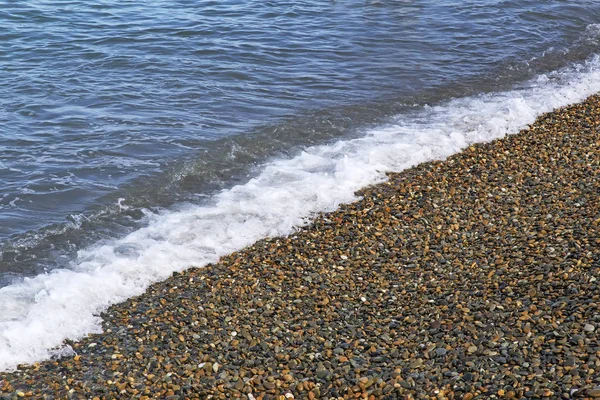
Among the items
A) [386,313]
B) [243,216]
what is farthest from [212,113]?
[386,313]

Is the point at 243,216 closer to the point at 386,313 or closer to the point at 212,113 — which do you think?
the point at 386,313

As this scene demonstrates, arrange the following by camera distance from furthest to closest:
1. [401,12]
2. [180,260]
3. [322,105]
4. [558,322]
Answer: [401,12] → [322,105] → [180,260] → [558,322]

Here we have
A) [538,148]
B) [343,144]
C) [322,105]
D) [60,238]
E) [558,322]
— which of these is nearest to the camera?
[558,322]

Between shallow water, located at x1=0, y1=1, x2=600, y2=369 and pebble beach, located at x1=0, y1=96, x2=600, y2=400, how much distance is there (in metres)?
0.81

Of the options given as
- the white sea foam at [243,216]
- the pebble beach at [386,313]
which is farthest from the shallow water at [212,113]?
the pebble beach at [386,313]

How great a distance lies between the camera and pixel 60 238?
12117mm

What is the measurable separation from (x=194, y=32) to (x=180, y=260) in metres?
13.6

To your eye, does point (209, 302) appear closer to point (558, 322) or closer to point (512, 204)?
point (558, 322)

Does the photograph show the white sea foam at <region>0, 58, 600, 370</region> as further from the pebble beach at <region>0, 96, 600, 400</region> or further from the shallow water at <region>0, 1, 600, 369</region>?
the pebble beach at <region>0, 96, 600, 400</region>

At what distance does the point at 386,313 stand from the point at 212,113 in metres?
9.18

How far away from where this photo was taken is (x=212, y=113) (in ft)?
56.3

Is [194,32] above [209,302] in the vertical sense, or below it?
above

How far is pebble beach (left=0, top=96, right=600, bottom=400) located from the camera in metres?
7.82

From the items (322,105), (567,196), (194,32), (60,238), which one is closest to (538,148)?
(567,196)
